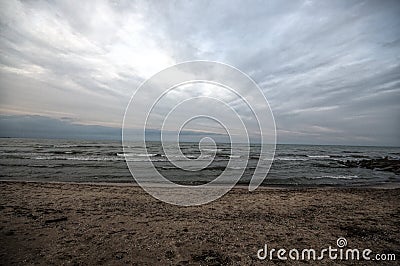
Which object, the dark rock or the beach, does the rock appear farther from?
the dark rock

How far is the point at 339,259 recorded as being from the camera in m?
4.28

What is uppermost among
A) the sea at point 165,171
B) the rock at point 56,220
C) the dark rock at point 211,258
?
the dark rock at point 211,258

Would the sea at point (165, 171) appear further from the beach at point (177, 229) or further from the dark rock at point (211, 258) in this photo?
the dark rock at point (211, 258)

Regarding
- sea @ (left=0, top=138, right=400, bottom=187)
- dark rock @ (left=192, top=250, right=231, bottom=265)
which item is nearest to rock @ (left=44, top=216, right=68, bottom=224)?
dark rock @ (left=192, top=250, right=231, bottom=265)

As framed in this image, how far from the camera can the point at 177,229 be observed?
5.56 m

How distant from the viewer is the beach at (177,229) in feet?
14.0

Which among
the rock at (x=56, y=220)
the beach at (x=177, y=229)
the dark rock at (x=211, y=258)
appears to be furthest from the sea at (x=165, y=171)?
the dark rock at (x=211, y=258)

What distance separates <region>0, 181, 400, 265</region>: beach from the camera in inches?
168

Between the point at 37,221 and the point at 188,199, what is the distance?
205 inches

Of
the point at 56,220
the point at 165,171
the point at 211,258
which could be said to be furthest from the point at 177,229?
the point at 165,171

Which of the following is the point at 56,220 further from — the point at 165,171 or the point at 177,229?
the point at 165,171

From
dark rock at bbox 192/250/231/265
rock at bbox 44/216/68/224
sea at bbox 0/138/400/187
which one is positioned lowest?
sea at bbox 0/138/400/187

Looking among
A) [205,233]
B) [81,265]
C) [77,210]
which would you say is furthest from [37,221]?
[205,233]

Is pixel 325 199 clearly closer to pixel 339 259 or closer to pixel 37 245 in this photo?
pixel 339 259
